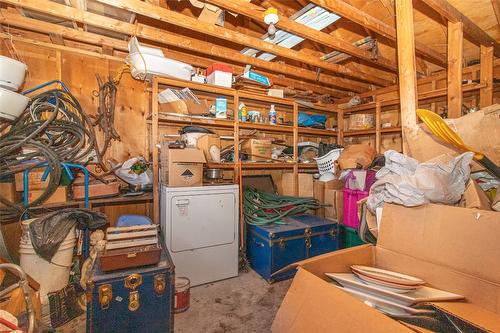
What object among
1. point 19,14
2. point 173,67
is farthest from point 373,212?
point 19,14

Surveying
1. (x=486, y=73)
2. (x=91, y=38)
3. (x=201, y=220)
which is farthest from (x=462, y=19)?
(x=91, y=38)

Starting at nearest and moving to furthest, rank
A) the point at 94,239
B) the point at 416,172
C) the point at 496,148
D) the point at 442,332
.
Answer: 1. the point at 442,332
2. the point at 416,172
3. the point at 496,148
4. the point at 94,239

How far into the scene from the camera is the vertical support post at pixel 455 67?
1949mm

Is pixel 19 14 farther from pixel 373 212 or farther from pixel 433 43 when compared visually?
pixel 433 43

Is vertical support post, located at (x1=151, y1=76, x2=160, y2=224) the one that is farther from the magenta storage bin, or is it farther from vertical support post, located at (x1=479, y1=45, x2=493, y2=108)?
vertical support post, located at (x1=479, y1=45, x2=493, y2=108)

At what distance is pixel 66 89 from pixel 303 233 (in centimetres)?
285

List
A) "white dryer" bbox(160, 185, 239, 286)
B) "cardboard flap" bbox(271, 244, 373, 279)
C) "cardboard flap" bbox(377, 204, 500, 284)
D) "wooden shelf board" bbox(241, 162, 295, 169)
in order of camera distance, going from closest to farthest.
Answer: "cardboard flap" bbox(377, 204, 500, 284) < "cardboard flap" bbox(271, 244, 373, 279) < "white dryer" bbox(160, 185, 239, 286) < "wooden shelf board" bbox(241, 162, 295, 169)

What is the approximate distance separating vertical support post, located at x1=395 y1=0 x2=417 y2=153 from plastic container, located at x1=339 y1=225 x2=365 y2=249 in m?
1.45

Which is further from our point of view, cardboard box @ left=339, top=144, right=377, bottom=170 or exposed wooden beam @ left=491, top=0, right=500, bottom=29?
cardboard box @ left=339, top=144, right=377, bottom=170

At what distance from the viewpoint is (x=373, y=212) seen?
1495 mm

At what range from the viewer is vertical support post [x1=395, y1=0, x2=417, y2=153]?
1.71m

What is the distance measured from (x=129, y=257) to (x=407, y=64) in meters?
2.33

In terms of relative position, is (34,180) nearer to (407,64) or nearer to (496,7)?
(407,64)

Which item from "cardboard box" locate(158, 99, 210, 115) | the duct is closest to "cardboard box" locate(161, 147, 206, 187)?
"cardboard box" locate(158, 99, 210, 115)
